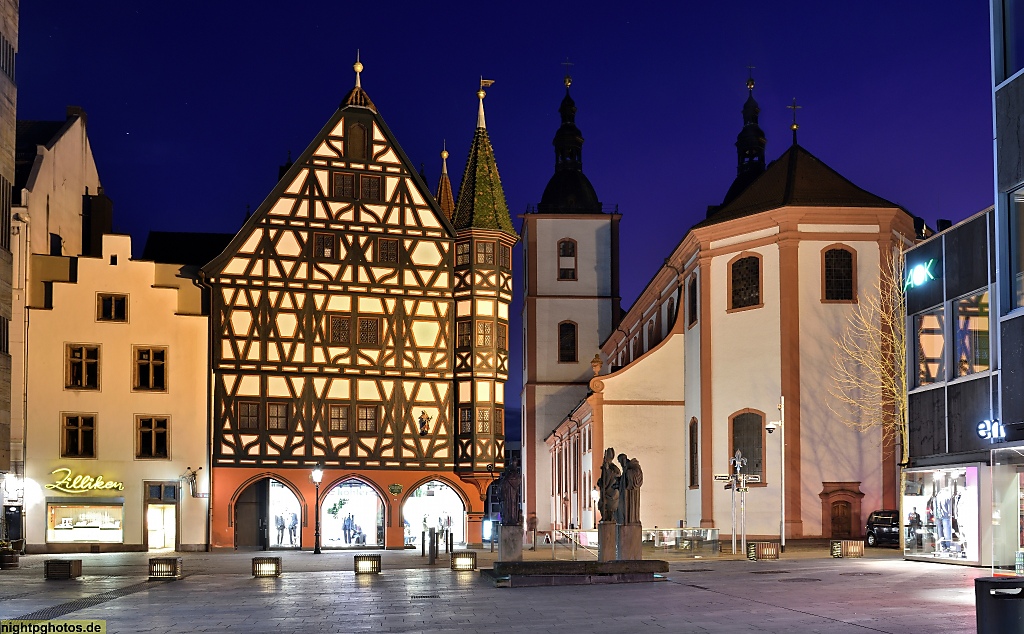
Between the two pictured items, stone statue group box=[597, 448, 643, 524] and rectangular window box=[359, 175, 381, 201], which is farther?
rectangular window box=[359, 175, 381, 201]

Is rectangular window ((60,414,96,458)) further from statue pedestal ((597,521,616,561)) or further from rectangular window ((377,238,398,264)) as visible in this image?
statue pedestal ((597,521,616,561))

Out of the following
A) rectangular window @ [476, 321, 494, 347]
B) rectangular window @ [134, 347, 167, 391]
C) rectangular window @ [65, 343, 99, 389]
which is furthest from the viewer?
rectangular window @ [476, 321, 494, 347]

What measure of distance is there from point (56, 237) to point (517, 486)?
26533 mm

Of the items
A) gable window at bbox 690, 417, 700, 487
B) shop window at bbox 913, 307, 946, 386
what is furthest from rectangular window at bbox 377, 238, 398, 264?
shop window at bbox 913, 307, 946, 386

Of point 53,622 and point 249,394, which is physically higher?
point 249,394

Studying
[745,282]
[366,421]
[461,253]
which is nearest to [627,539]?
[745,282]

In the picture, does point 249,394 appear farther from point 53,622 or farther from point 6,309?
point 53,622

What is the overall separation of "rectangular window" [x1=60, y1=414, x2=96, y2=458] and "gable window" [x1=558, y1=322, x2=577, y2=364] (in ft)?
111

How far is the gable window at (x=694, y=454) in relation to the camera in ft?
169

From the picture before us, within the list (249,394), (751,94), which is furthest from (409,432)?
(751,94)

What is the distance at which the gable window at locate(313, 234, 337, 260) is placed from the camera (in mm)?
51688

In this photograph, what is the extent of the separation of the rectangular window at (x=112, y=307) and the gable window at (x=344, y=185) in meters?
9.28

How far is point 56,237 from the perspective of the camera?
171ft

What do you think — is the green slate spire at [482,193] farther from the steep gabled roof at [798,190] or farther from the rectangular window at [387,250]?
the steep gabled roof at [798,190]
